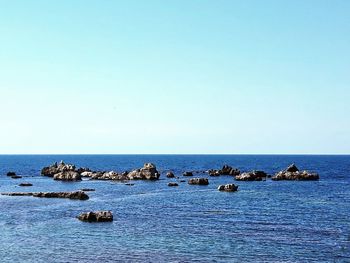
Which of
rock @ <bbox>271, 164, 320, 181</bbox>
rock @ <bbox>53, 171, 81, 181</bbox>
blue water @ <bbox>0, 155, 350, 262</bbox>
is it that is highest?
rock @ <bbox>271, 164, 320, 181</bbox>

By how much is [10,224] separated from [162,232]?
76.6 feet

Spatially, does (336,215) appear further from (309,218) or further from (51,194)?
(51,194)

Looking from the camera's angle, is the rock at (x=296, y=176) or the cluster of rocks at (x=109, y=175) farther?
the cluster of rocks at (x=109, y=175)

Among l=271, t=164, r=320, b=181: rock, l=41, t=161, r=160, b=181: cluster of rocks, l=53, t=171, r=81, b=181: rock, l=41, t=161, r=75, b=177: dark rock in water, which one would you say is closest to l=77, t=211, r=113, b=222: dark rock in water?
l=41, t=161, r=160, b=181: cluster of rocks

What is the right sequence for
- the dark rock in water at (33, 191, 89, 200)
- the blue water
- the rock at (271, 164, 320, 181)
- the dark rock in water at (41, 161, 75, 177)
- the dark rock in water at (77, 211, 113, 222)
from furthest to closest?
the dark rock in water at (41, 161, 75, 177)
the rock at (271, 164, 320, 181)
the dark rock in water at (33, 191, 89, 200)
the dark rock in water at (77, 211, 113, 222)
the blue water

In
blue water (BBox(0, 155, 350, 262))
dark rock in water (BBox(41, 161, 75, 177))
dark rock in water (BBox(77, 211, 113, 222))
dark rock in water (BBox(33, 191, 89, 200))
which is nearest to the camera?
blue water (BBox(0, 155, 350, 262))

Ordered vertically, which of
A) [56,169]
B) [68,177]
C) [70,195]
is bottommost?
[70,195]

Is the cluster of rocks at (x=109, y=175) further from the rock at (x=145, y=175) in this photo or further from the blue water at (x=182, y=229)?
the blue water at (x=182, y=229)

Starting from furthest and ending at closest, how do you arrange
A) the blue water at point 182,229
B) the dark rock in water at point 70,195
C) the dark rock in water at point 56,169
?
the dark rock in water at point 56,169, the dark rock in water at point 70,195, the blue water at point 182,229

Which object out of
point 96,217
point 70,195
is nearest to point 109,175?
point 70,195

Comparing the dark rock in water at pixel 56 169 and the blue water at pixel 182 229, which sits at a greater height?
the dark rock in water at pixel 56 169

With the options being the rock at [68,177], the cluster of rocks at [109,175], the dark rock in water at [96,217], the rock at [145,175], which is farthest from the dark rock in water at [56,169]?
the dark rock in water at [96,217]

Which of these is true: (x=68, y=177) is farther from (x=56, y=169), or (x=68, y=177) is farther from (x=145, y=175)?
(x=145, y=175)

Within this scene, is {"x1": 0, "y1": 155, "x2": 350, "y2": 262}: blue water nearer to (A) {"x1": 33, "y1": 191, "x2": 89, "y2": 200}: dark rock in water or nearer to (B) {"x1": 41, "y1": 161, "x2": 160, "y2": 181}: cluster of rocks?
(A) {"x1": 33, "y1": 191, "x2": 89, "y2": 200}: dark rock in water
